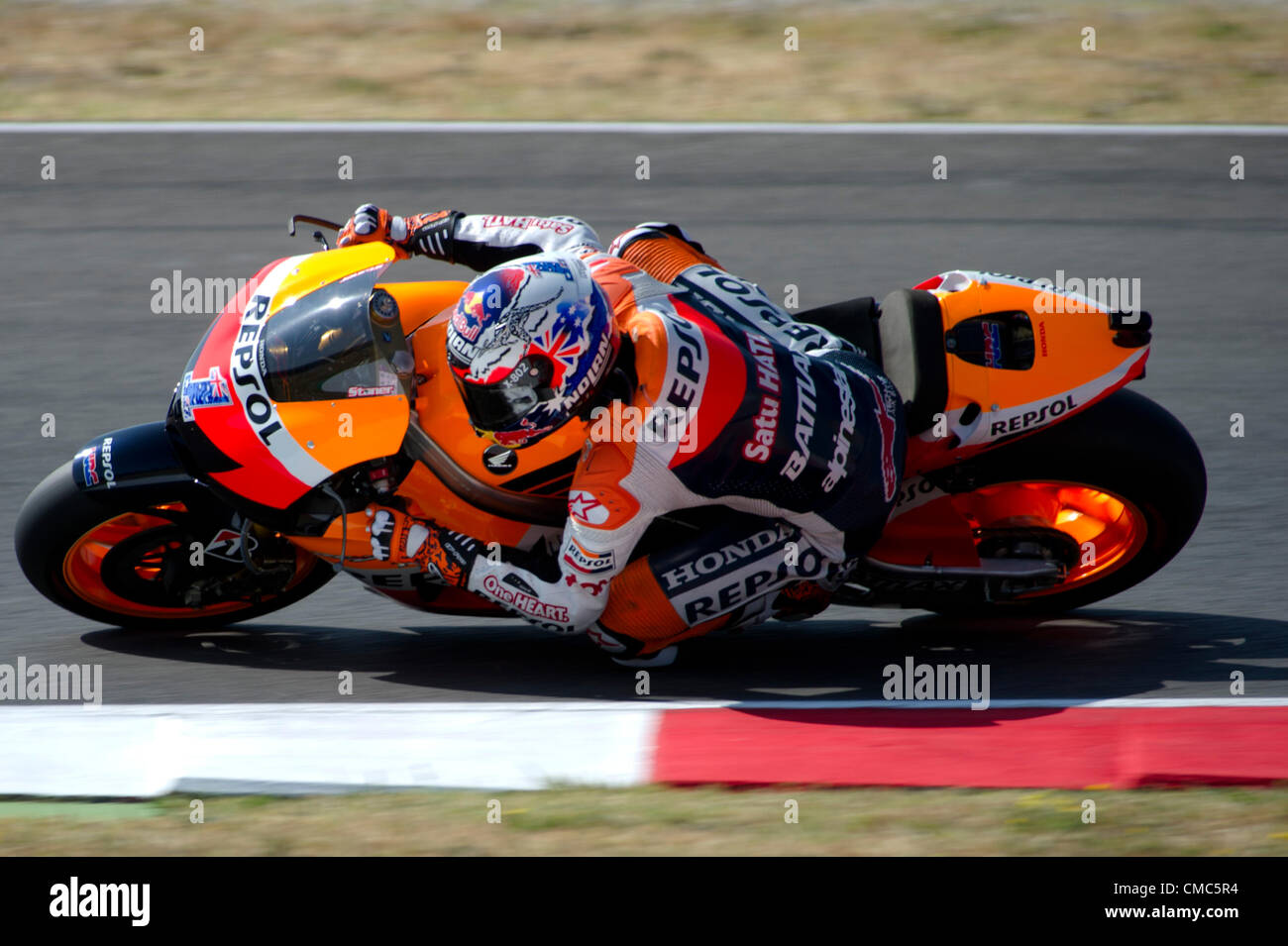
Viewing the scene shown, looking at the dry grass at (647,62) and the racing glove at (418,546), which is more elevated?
the dry grass at (647,62)

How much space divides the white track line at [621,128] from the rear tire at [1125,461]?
18.1 ft

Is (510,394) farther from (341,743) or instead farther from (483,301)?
(341,743)

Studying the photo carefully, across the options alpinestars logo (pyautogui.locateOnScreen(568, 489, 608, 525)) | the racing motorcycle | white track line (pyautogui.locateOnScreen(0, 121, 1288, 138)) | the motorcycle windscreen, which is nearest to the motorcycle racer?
alpinestars logo (pyautogui.locateOnScreen(568, 489, 608, 525))

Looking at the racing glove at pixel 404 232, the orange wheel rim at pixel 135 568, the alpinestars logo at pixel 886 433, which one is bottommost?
the orange wheel rim at pixel 135 568

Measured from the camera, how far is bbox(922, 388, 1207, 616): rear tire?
4852mm

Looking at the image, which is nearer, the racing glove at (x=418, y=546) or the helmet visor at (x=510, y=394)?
the helmet visor at (x=510, y=394)

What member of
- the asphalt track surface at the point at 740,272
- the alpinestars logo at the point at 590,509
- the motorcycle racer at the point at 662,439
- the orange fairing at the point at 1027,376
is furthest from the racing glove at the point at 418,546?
the orange fairing at the point at 1027,376

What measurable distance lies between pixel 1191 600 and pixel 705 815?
94.3 inches

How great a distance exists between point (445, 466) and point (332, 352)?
0.48 meters

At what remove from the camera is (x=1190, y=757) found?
4.31 meters

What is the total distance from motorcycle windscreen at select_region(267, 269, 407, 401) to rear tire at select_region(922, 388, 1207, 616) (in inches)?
72.9

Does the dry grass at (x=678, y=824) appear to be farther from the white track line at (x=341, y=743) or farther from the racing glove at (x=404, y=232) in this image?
the racing glove at (x=404, y=232)

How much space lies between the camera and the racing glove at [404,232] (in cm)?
487
